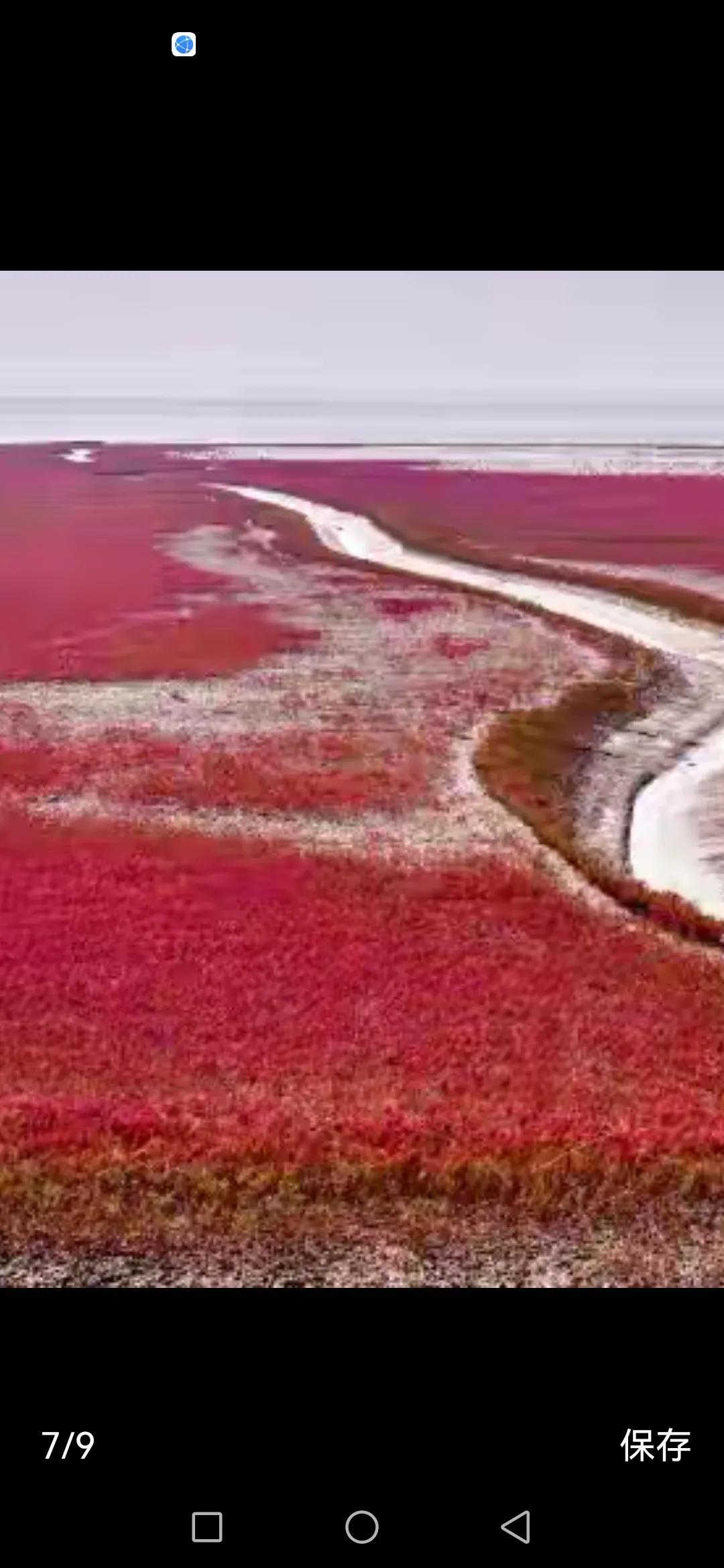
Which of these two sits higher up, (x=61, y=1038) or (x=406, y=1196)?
(x=61, y=1038)

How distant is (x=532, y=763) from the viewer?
145ft

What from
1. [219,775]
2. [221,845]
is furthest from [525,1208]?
[219,775]

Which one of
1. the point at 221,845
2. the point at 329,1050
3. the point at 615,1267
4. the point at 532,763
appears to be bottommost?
the point at 615,1267

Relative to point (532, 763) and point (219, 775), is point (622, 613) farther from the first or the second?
point (219, 775)
